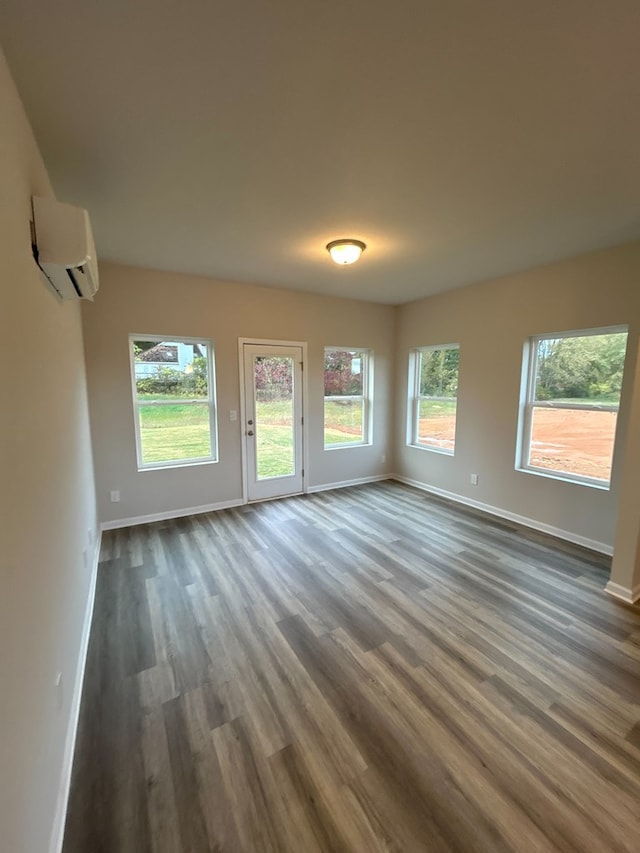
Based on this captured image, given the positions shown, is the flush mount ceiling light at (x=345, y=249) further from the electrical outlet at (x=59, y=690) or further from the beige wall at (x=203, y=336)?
the electrical outlet at (x=59, y=690)

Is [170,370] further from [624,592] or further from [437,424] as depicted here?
[624,592]

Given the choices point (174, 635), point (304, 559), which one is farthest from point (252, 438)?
point (174, 635)


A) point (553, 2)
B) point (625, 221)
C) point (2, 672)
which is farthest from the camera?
point (625, 221)

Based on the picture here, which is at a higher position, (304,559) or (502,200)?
(502,200)

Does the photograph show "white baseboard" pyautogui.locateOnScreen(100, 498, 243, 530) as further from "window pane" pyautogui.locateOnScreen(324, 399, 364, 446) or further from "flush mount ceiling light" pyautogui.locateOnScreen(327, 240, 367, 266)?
"flush mount ceiling light" pyautogui.locateOnScreen(327, 240, 367, 266)

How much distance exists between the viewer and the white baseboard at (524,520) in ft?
10.6

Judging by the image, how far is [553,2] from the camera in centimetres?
106

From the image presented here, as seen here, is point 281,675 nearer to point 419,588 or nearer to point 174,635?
point 174,635

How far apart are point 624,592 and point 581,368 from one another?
1.93 m

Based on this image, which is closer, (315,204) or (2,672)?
(2,672)

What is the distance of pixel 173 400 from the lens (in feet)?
12.9

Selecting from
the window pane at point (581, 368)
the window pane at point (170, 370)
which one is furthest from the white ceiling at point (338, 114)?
the window pane at point (170, 370)

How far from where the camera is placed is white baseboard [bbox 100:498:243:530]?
3.70 metres

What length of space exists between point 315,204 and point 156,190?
0.97 m
